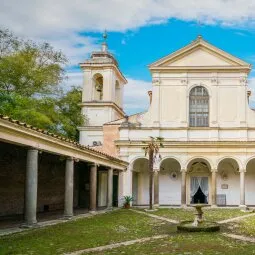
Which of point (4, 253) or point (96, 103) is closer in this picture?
point (4, 253)

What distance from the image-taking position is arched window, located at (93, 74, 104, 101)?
40438 millimetres

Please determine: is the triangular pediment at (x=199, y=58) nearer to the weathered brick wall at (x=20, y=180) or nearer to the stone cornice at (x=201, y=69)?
the stone cornice at (x=201, y=69)

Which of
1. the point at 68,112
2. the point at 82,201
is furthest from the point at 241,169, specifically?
the point at 68,112

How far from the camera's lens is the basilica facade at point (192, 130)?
113 ft

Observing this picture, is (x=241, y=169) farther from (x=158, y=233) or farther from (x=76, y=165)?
(x=158, y=233)

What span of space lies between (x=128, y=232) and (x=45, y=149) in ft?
14.5

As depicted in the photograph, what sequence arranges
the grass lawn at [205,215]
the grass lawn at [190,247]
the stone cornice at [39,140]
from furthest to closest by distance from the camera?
1. the grass lawn at [205,215]
2. the stone cornice at [39,140]
3. the grass lawn at [190,247]

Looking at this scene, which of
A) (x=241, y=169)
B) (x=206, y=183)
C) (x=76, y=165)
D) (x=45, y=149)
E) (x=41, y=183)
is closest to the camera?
(x=45, y=149)

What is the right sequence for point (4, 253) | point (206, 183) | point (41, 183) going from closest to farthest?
point (4, 253)
point (41, 183)
point (206, 183)

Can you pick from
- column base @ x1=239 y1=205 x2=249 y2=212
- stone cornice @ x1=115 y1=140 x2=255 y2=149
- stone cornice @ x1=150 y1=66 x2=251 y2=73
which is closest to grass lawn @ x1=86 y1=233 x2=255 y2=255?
column base @ x1=239 y1=205 x2=249 y2=212

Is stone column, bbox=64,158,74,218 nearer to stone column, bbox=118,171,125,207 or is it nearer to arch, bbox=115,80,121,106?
stone column, bbox=118,171,125,207

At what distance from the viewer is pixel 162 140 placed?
3391cm

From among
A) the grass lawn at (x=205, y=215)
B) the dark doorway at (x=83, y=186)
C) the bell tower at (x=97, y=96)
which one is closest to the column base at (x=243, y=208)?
the grass lawn at (x=205, y=215)

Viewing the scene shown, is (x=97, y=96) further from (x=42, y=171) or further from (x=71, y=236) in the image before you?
(x=71, y=236)
